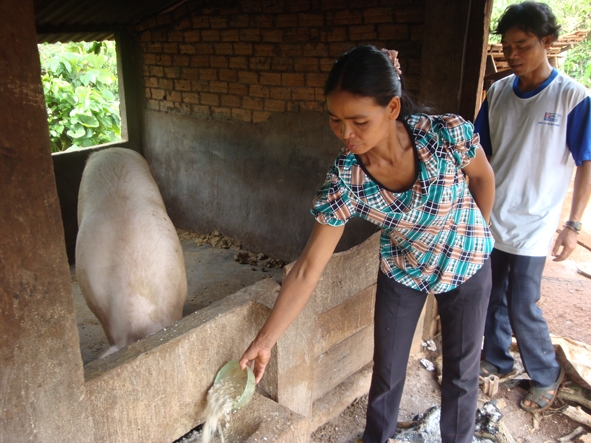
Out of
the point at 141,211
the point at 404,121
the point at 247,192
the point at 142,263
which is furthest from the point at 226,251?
the point at 404,121

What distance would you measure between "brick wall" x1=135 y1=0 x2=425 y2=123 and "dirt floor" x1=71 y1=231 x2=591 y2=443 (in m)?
1.56

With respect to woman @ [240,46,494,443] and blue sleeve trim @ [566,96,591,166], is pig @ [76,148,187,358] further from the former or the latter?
blue sleeve trim @ [566,96,591,166]

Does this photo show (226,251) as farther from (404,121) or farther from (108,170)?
(404,121)

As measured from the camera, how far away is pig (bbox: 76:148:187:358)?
8.48 feet

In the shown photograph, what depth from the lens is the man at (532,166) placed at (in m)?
2.63

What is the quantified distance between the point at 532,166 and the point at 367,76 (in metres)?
1.63

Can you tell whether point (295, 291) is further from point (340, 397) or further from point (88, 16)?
point (88, 16)

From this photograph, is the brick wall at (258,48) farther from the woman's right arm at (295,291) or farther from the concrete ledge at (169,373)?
the concrete ledge at (169,373)

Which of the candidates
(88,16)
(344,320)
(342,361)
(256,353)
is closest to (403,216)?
(256,353)

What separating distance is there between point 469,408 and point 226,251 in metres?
3.73

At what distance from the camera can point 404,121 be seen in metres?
1.93

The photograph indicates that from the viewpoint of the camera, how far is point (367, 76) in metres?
1.61

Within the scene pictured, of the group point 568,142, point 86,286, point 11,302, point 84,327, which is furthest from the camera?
point 84,327

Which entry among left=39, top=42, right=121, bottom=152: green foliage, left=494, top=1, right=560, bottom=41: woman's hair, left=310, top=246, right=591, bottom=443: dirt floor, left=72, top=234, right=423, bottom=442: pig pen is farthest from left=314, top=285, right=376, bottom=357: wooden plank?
left=39, top=42, right=121, bottom=152: green foliage
